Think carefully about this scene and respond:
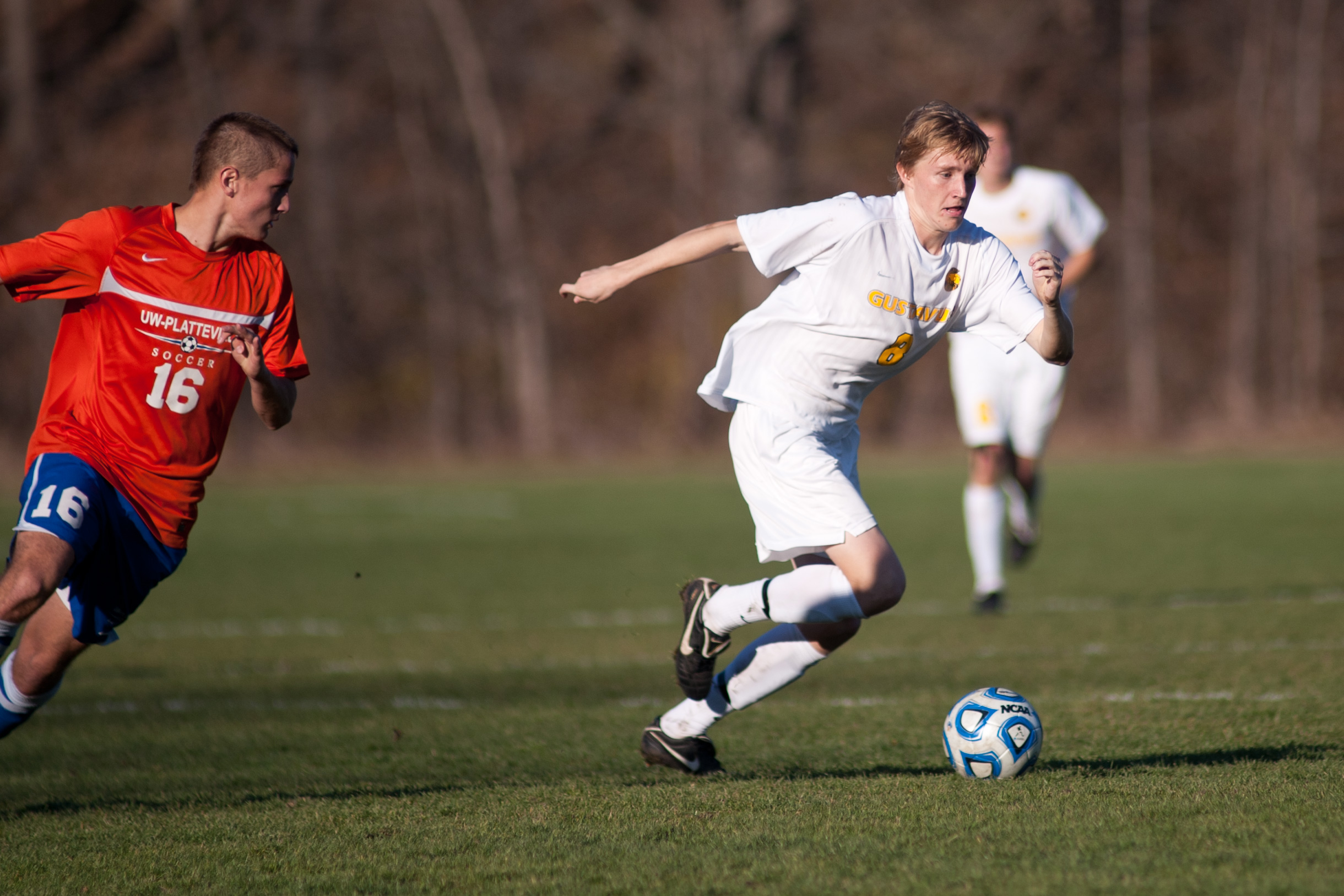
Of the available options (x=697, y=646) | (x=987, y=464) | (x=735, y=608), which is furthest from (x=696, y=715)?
(x=987, y=464)

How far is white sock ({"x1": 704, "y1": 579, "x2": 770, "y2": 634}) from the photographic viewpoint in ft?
13.8

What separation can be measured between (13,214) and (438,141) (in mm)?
7970

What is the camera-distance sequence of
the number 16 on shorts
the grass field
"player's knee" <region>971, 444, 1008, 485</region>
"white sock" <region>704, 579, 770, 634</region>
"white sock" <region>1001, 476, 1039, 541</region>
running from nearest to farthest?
the grass field → the number 16 on shorts → "white sock" <region>704, 579, 770, 634</region> → "player's knee" <region>971, 444, 1008, 485</region> → "white sock" <region>1001, 476, 1039, 541</region>

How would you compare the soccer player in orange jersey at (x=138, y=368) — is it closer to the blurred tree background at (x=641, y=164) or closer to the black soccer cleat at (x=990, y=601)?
the black soccer cleat at (x=990, y=601)

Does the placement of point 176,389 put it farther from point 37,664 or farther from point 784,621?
point 784,621

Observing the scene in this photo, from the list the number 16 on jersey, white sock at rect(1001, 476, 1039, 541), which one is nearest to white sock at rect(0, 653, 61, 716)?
the number 16 on jersey

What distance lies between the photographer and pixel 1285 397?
25812 millimetres

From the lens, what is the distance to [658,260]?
4.07 metres

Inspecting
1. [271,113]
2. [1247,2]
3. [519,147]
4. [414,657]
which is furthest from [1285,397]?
[414,657]

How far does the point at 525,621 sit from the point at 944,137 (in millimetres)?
5157

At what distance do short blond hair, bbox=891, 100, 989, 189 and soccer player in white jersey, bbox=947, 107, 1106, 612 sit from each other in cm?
376

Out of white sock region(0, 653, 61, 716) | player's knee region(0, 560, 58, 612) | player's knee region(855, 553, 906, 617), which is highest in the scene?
player's knee region(0, 560, 58, 612)

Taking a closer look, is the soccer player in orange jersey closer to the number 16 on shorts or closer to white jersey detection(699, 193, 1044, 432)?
the number 16 on shorts

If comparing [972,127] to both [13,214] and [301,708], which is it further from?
[13,214]
